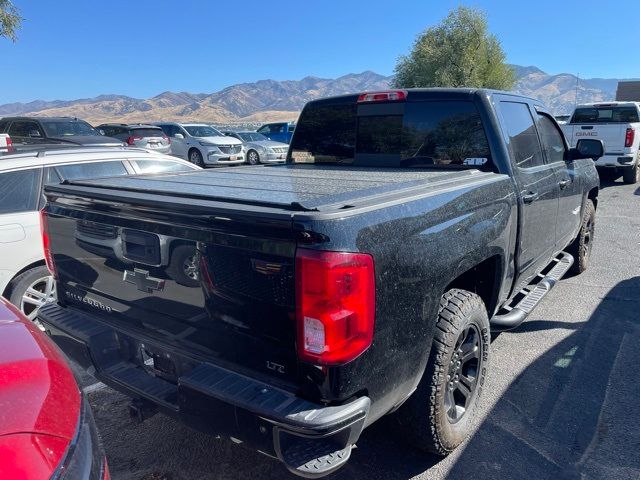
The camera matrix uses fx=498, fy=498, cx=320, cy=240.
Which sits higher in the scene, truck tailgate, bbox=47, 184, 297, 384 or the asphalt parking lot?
truck tailgate, bbox=47, 184, 297, 384

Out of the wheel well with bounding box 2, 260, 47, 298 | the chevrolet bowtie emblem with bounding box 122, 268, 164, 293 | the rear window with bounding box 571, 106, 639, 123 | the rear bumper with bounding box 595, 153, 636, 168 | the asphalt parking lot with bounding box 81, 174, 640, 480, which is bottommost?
the asphalt parking lot with bounding box 81, 174, 640, 480

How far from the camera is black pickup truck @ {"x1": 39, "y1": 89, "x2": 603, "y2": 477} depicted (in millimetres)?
1911

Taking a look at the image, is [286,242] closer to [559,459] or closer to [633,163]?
[559,459]

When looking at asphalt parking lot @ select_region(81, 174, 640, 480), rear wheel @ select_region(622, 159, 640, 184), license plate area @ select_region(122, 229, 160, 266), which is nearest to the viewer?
license plate area @ select_region(122, 229, 160, 266)

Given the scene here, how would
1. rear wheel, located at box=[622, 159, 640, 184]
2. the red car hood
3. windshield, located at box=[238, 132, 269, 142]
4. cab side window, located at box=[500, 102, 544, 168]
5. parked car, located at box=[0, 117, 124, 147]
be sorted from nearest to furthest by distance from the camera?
the red car hood → cab side window, located at box=[500, 102, 544, 168] → parked car, located at box=[0, 117, 124, 147] → rear wheel, located at box=[622, 159, 640, 184] → windshield, located at box=[238, 132, 269, 142]

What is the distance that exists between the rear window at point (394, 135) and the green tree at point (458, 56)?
120 ft

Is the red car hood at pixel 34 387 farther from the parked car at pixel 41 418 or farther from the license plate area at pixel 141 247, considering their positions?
the license plate area at pixel 141 247

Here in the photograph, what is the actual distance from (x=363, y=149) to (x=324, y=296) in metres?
2.55

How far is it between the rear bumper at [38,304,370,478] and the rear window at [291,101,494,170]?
7.18 ft

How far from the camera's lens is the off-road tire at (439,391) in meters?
2.52

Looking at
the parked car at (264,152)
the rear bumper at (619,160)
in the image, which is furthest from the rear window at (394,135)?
the parked car at (264,152)

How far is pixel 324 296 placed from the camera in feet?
6.07

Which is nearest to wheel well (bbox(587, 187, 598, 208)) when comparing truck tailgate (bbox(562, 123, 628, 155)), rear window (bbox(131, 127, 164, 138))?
truck tailgate (bbox(562, 123, 628, 155))

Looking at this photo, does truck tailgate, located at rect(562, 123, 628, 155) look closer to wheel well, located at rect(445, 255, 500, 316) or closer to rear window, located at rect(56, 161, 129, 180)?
wheel well, located at rect(445, 255, 500, 316)
